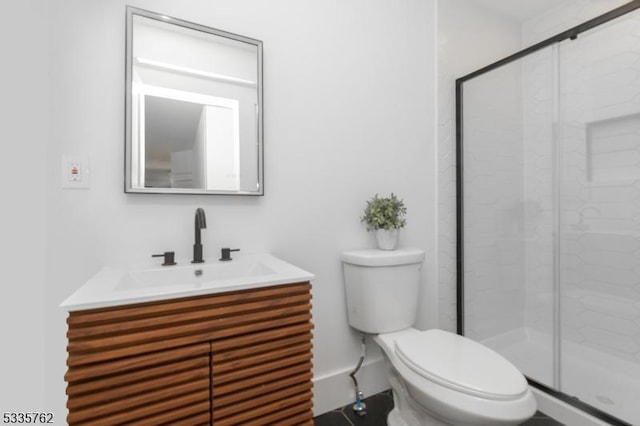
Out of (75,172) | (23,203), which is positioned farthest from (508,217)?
(23,203)

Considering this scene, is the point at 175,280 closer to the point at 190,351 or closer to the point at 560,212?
the point at 190,351

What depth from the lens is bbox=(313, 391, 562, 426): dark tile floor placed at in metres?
1.49

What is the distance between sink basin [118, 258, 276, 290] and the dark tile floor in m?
0.82

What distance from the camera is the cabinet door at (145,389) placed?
2.50 feet

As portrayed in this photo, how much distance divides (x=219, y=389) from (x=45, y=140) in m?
1.02

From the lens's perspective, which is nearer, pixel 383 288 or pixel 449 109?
pixel 383 288

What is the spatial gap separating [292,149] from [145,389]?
1067 millimetres

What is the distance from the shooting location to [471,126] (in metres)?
1.99

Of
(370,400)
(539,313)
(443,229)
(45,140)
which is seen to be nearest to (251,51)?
(45,140)

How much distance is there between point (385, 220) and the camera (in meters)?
1.59

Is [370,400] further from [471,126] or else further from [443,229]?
[471,126]

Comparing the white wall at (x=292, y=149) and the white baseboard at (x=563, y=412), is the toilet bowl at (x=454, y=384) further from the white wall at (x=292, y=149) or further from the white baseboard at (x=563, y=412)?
the white baseboard at (x=563, y=412)

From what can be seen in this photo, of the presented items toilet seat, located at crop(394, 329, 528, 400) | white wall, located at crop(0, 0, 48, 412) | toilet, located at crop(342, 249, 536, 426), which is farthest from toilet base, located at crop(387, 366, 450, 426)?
white wall, located at crop(0, 0, 48, 412)

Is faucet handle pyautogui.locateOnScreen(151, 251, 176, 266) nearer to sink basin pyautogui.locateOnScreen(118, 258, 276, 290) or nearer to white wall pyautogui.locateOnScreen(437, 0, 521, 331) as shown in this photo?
sink basin pyautogui.locateOnScreen(118, 258, 276, 290)
